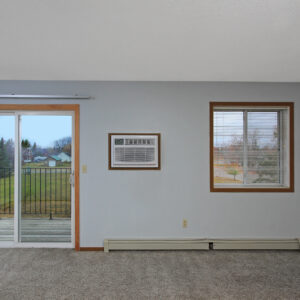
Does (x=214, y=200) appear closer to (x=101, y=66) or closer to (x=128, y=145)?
(x=128, y=145)

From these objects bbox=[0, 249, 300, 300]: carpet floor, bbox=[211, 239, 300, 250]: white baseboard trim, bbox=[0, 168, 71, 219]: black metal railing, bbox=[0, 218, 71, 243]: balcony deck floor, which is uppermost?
bbox=[0, 168, 71, 219]: black metal railing

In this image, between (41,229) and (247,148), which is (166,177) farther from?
(41,229)

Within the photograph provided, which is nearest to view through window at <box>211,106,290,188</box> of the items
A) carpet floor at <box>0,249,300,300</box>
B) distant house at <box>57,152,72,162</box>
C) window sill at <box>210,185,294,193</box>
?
window sill at <box>210,185,294,193</box>

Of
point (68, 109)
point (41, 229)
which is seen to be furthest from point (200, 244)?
point (68, 109)

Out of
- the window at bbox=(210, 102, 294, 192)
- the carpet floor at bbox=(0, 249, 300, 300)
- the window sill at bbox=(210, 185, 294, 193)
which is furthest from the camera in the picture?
the window at bbox=(210, 102, 294, 192)

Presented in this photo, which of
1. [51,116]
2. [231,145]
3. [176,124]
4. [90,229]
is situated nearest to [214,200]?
[231,145]

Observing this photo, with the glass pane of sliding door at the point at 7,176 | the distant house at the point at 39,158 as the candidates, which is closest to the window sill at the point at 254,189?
the distant house at the point at 39,158

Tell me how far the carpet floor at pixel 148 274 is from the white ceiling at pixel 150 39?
248 centimetres

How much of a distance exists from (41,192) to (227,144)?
2.93m

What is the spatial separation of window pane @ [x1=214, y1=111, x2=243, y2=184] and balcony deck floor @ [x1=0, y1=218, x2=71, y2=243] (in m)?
2.43

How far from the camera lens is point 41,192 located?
3529mm

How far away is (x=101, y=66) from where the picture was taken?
2850mm

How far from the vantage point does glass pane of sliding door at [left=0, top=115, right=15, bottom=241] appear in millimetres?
3559

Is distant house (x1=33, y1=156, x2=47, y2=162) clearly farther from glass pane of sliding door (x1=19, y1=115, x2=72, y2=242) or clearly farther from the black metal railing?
the black metal railing
